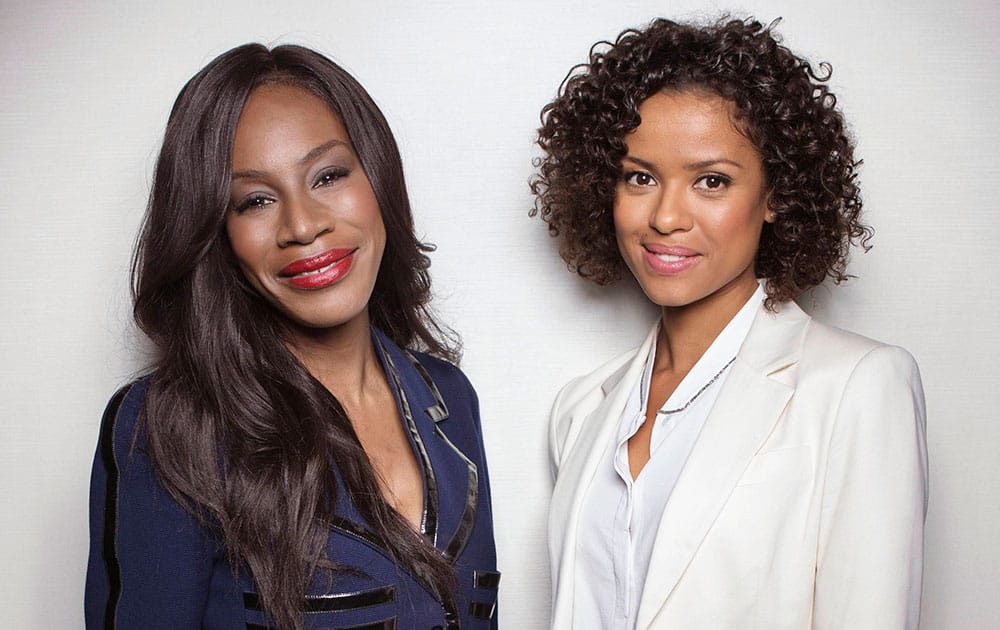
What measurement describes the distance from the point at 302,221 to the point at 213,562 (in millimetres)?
699

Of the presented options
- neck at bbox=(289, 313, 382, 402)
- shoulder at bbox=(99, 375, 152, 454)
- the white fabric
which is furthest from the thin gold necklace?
shoulder at bbox=(99, 375, 152, 454)

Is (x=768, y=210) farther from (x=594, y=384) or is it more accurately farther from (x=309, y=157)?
(x=309, y=157)

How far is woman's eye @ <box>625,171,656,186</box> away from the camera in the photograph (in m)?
2.00

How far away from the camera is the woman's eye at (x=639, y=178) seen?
1995 millimetres

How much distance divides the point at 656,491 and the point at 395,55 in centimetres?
133

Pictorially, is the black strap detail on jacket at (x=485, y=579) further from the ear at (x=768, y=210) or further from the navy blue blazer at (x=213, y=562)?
the ear at (x=768, y=210)

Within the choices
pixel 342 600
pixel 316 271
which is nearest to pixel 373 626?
pixel 342 600

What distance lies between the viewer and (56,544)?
8.23 feet

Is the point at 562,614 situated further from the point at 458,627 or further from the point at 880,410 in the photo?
the point at 880,410

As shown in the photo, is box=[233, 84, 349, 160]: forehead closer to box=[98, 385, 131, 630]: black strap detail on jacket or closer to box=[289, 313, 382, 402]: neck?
box=[289, 313, 382, 402]: neck

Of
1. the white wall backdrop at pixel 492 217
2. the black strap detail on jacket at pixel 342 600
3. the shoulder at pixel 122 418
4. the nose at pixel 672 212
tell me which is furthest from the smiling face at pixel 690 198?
the shoulder at pixel 122 418

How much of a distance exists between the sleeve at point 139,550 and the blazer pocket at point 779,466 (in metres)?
1.07

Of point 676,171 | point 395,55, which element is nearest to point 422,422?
point 676,171

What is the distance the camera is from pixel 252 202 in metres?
1.89
